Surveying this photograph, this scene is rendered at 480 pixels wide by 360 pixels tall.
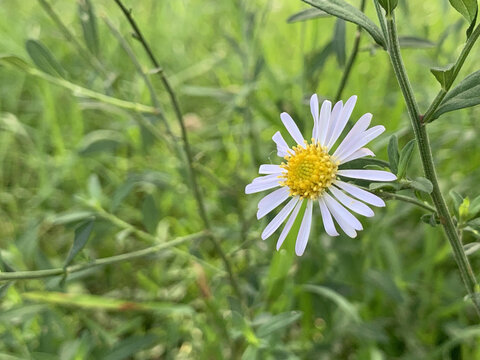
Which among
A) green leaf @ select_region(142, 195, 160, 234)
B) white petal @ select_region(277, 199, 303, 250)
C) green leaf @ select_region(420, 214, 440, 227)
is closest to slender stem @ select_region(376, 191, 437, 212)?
green leaf @ select_region(420, 214, 440, 227)

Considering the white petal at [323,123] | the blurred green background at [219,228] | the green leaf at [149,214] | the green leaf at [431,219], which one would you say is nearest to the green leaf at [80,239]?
the blurred green background at [219,228]

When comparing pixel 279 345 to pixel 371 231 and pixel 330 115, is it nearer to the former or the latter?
pixel 371 231

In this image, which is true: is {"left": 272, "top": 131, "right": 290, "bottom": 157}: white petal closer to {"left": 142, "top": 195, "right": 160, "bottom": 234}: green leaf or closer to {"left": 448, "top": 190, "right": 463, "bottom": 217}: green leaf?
{"left": 448, "top": 190, "right": 463, "bottom": 217}: green leaf

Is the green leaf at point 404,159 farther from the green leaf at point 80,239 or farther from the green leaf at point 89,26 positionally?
the green leaf at point 89,26

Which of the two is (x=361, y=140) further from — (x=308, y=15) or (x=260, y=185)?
(x=308, y=15)

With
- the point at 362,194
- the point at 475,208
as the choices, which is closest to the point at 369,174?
the point at 362,194
